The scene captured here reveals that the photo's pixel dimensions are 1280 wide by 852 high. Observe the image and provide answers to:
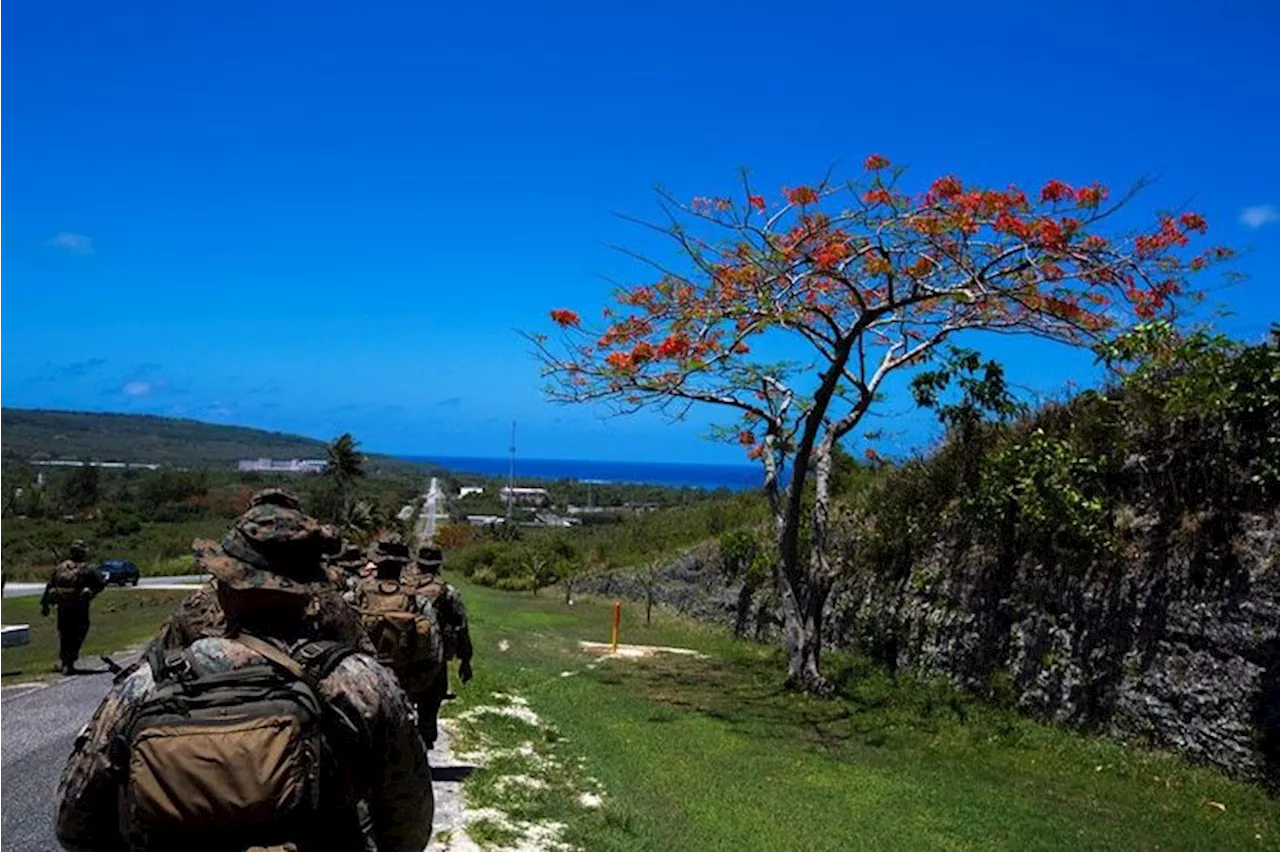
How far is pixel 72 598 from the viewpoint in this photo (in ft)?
49.3

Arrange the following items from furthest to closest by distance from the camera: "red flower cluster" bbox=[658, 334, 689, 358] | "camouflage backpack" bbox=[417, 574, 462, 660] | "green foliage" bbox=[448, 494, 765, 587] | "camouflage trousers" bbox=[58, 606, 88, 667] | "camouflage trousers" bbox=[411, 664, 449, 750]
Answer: "green foliage" bbox=[448, 494, 765, 587] → "red flower cluster" bbox=[658, 334, 689, 358] → "camouflage trousers" bbox=[58, 606, 88, 667] → "camouflage backpack" bbox=[417, 574, 462, 660] → "camouflage trousers" bbox=[411, 664, 449, 750]

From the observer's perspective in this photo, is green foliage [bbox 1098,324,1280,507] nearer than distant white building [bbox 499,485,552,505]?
Yes

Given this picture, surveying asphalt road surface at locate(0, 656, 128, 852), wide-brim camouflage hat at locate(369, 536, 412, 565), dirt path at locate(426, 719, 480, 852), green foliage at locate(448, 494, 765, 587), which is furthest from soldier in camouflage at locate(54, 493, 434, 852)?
green foliage at locate(448, 494, 765, 587)

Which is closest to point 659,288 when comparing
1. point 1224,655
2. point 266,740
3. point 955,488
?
point 955,488

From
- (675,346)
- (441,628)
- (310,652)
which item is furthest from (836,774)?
(310,652)

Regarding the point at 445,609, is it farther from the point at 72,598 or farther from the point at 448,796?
the point at 72,598

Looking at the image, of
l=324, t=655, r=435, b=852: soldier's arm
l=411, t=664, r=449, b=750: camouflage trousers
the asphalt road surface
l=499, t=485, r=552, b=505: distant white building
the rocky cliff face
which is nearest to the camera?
l=324, t=655, r=435, b=852: soldier's arm

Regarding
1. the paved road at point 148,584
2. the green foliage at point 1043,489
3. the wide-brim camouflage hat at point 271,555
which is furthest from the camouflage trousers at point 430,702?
the paved road at point 148,584

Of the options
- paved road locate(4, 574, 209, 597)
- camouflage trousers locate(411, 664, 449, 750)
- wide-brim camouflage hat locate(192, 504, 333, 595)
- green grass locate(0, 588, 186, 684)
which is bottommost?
paved road locate(4, 574, 209, 597)

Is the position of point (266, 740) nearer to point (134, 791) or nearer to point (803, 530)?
point (134, 791)

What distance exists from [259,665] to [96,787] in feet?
2.00

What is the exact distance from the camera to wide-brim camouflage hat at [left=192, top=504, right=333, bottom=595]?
350cm

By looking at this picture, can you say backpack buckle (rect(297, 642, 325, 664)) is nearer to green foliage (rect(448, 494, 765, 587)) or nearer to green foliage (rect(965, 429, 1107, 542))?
green foliage (rect(965, 429, 1107, 542))

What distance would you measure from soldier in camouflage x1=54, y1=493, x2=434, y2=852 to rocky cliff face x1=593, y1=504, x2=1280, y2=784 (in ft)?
31.1
